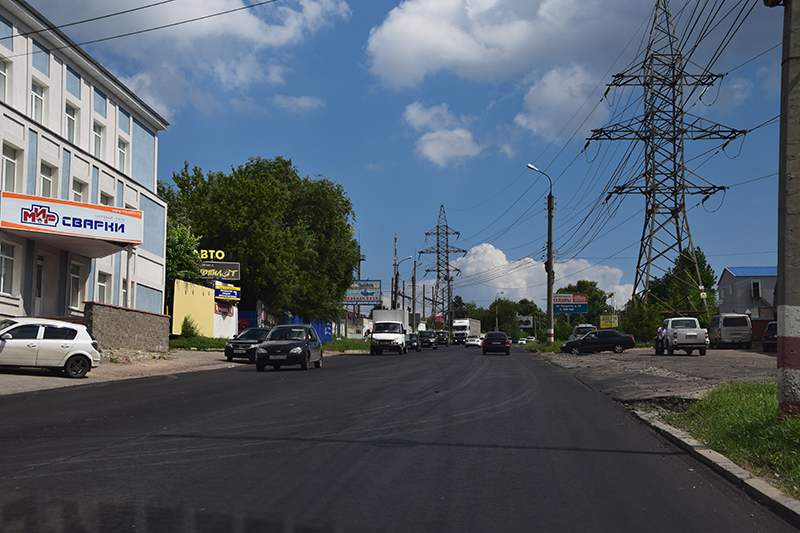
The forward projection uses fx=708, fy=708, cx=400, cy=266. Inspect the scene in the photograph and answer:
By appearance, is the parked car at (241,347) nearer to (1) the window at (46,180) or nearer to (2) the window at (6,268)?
(2) the window at (6,268)

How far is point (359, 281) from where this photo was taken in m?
93.2

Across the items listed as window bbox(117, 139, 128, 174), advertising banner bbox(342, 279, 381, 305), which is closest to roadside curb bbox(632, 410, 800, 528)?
window bbox(117, 139, 128, 174)

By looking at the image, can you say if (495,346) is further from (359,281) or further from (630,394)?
(359,281)

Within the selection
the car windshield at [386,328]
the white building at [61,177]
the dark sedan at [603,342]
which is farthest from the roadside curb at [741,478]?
the car windshield at [386,328]

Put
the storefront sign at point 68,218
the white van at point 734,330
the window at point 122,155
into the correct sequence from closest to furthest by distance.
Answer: the storefront sign at point 68,218 → the window at point 122,155 → the white van at point 734,330

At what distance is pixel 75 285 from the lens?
3017cm

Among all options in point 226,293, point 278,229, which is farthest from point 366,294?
point 226,293

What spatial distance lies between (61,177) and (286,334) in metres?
11.3

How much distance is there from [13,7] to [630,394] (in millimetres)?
24425

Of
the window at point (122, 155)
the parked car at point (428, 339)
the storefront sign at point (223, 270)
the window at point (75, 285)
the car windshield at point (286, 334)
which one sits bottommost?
the parked car at point (428, 339)

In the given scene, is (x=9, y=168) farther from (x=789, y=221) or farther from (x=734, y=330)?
(x=734, y=330)

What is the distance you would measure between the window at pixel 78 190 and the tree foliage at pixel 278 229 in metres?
18.4

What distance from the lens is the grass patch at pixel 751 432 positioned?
6.95 metres

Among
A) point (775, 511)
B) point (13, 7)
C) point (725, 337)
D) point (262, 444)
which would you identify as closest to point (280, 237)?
point (13, 7)
